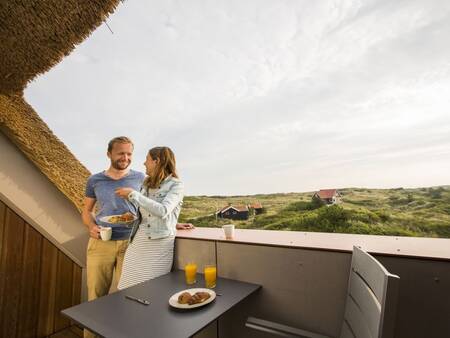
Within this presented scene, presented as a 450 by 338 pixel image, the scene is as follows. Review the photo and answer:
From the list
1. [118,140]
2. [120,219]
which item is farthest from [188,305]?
[118,140]

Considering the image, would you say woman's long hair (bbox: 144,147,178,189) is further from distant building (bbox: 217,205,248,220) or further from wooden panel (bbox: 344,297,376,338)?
wooden panel (bbox: 344,297,376,338)

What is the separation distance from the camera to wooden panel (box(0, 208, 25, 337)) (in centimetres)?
202

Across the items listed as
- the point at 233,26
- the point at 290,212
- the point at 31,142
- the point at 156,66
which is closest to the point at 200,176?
the point at 290,212

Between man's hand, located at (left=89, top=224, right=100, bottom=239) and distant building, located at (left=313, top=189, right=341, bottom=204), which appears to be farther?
man's hand, located at (left=89, top=224, right=100, bottom=239)

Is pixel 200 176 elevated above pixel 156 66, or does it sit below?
below

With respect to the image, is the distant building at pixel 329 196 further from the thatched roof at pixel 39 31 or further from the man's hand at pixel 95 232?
the thatched roof at pixel 39 31

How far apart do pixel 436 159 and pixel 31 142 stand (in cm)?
293

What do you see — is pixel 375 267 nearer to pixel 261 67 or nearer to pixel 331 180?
pixel 331 180

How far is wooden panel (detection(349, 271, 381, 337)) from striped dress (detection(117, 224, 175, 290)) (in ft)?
3.70

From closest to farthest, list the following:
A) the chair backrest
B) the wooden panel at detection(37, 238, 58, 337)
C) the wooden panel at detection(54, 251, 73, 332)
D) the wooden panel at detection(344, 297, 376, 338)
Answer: the chair backrest < the wooden panel at detection(344, 297, 376, 338) < the wooden panel at detection(37, 238, 58, 337) < the wooden panel at detection(54, 251, 73, 332)

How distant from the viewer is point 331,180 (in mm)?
1773

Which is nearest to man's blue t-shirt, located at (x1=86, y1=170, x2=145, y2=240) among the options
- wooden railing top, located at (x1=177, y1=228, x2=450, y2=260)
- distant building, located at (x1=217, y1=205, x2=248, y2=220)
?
wooden railing top, located at (x1=177, y1=228, x2=450, y2=260)

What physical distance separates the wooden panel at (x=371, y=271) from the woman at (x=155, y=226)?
1031 millimetres

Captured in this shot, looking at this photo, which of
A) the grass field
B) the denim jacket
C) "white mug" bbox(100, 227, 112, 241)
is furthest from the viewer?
"white mug" bbox(100, 227, 112, 241)
